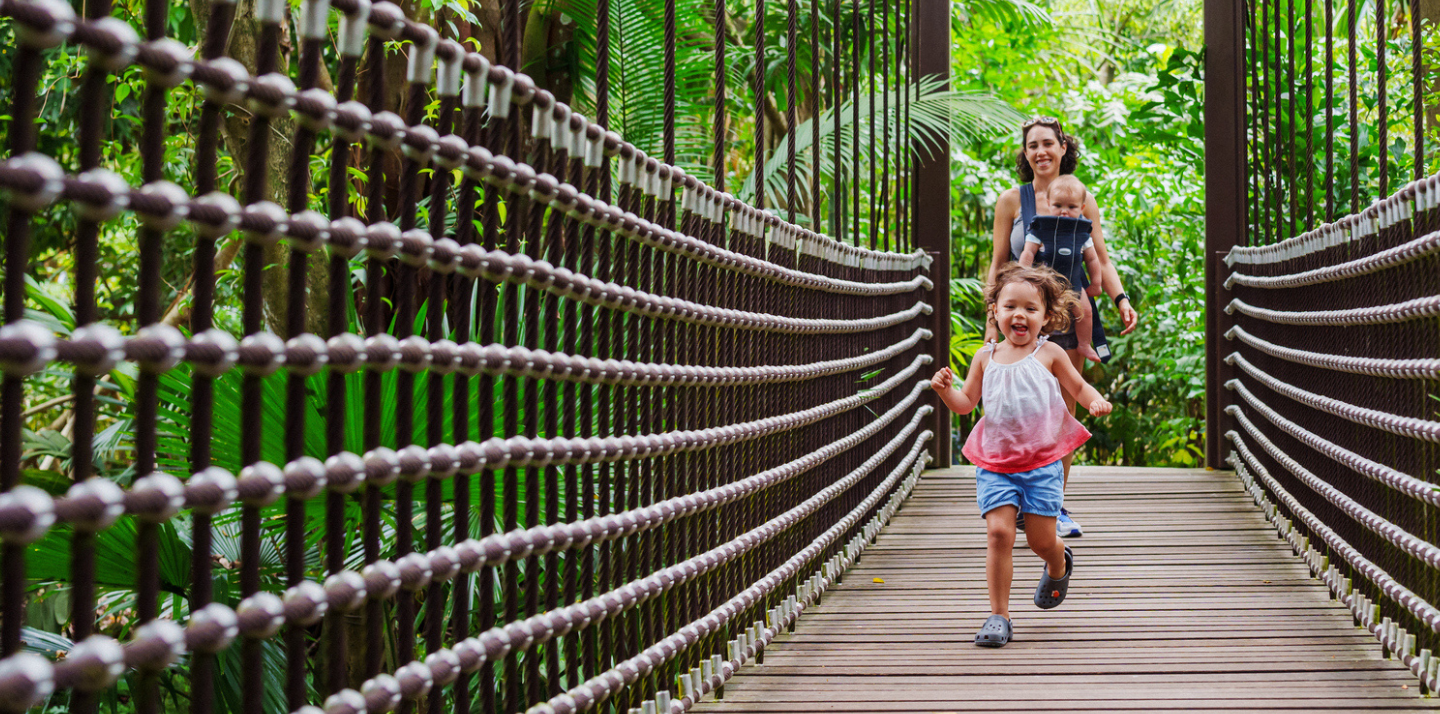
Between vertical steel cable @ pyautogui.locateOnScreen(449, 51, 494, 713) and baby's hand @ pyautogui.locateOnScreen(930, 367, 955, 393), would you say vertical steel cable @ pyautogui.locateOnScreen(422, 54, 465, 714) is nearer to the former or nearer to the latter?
vertical steel cable @ pyautogui.locateOnScreen(449, 51, 494, 713)

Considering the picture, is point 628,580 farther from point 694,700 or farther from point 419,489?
point 419,489

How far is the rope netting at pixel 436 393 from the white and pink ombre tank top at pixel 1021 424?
0.42m

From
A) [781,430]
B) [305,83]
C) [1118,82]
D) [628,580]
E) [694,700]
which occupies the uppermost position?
[1118,82]

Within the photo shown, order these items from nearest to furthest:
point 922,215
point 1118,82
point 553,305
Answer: point 553,305, point 922,215, point 1118,82

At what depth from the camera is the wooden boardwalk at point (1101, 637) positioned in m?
2.42

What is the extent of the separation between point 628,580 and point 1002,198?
108 inches

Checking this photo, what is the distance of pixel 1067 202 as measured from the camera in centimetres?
416

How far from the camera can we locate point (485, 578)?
1.56 metres

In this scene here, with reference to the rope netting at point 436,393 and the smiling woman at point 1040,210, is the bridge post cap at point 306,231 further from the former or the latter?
the smiling woman at point 1040,210

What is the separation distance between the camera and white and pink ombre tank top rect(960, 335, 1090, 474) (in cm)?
306

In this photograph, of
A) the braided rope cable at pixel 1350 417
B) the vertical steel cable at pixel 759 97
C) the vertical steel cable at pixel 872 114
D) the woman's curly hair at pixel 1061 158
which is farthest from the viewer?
the woman's curly hair at pixel 1061 158

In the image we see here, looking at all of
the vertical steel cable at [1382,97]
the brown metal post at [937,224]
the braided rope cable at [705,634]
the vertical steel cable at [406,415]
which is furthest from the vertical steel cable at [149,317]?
the brown metal post at [937,224]

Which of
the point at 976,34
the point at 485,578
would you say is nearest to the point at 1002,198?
the point at 485,578

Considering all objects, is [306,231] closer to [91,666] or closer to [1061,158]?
[91,666]
